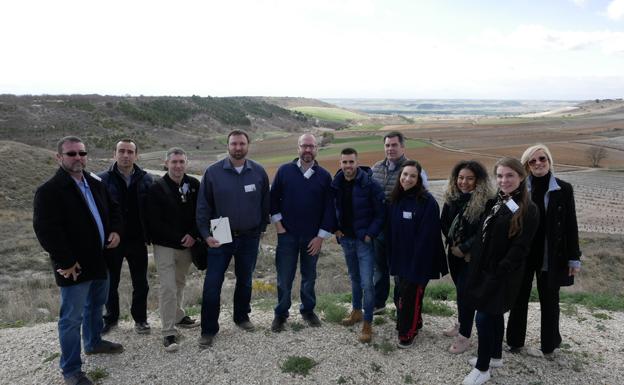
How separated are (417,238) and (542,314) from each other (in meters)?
1.87

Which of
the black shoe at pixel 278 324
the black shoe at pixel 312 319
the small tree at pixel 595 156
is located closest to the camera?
the black shoe at pixel 278 324

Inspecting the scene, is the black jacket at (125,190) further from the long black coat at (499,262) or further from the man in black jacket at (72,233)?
the long black coat at (499,262)

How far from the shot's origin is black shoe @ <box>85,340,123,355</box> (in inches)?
217

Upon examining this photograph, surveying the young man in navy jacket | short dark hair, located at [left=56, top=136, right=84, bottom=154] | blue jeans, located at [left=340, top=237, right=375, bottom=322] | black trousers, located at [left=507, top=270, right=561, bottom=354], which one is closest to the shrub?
the young man in navy jacket

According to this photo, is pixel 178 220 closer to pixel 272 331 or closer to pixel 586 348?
pixel 272 331

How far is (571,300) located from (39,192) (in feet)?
28.0

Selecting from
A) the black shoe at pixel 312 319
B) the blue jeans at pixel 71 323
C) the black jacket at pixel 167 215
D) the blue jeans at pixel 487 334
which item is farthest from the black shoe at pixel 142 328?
the blue jeans at pixel 487 334

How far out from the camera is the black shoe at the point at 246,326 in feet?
20.2

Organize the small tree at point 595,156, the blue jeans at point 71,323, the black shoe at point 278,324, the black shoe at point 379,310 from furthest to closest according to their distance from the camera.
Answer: the small tree at point 595,156, the black shoe at point 379,310, the black shoe at point 278,324, the blue jeans at point 71,323

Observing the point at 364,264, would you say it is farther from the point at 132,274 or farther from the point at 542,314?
the point at 132,274

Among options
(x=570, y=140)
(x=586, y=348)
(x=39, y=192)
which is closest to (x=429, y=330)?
(x=586, y=348)

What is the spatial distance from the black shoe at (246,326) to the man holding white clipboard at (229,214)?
439 mm

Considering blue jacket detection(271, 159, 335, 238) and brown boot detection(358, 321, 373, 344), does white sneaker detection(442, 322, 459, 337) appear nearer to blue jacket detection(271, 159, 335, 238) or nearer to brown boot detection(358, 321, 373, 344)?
brown boot detection(358, 321, 373, 344)

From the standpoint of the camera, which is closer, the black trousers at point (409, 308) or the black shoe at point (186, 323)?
the black trousers at point (409, 308)
